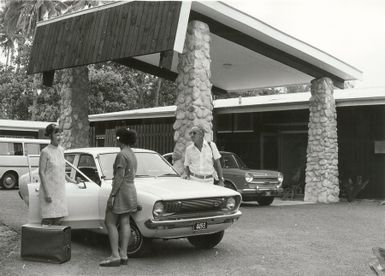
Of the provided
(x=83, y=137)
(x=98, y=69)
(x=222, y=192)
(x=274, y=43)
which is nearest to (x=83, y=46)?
(x=83, y=137)

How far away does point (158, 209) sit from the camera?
280 inches

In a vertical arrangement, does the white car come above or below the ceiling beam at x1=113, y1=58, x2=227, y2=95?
below

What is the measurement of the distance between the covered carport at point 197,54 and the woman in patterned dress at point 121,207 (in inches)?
178

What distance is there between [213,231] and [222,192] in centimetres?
55

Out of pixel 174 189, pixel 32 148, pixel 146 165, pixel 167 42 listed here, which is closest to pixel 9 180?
pixel 32 148

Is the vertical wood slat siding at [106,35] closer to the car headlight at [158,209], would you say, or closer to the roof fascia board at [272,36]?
the roof fascia board at [272,36]

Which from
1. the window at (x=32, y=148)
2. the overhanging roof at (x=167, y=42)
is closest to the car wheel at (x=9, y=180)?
the window at (x=32, y=148)

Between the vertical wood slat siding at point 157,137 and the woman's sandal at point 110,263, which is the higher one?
the vertical wood slat siding at point 157,137

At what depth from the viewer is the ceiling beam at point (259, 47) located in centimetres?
1276

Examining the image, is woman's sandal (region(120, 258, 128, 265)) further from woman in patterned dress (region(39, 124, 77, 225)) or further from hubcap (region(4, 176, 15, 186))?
hubcap (region(4, 176, 15, 186))

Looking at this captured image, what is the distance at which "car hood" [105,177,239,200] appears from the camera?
7211 millimetres

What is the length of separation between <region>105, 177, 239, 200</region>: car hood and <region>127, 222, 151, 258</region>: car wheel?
54 centimetres

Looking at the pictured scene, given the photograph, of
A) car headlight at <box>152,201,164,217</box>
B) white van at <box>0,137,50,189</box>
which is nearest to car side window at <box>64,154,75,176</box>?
car headlight at <box>152,201,164,217</box>

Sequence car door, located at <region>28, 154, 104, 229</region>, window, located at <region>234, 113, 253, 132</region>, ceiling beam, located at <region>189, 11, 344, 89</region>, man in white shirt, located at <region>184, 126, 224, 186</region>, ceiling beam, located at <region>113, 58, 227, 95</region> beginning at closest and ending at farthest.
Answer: car door, located at <region>28, 154, 104, 229</region>, man in white shirt, located at <region>184, 126, 224, 186</region>, ceiling beam, located at <region>189, 11, 344, 89</region>, ceiling beam, located at <region>113, 58, 227, 95</region>, window, located at <region>234, 113, 253, 132</region>
